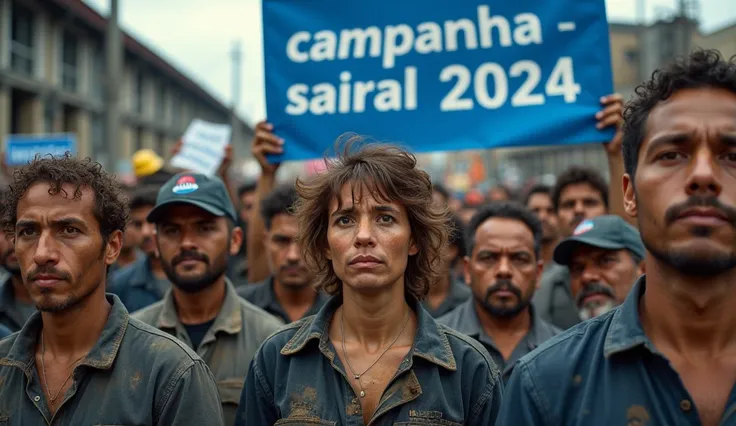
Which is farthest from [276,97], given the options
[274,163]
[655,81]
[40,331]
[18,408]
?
[655,81]

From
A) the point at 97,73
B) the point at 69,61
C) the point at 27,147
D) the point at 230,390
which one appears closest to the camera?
the point at 230,390

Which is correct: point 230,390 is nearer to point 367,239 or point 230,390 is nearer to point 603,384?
point 367,239

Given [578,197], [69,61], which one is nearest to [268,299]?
[578,197]

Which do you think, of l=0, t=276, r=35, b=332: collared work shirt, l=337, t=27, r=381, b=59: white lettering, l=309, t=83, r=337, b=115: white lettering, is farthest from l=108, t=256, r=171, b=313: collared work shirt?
l=337, t=27, r=381, b=59: white lettering

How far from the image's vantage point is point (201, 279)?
170 inches

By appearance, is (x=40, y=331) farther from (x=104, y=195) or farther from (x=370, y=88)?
(x=370, y=88)

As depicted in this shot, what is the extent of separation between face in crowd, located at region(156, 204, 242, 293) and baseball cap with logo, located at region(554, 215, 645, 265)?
6.93ft

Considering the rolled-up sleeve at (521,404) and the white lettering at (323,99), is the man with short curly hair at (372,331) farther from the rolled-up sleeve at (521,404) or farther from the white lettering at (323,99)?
the white lettering at (323,99)

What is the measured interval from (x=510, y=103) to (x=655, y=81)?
2712mm

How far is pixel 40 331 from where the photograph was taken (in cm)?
330

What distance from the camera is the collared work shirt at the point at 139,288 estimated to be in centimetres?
555

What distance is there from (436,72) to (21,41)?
71.2ft

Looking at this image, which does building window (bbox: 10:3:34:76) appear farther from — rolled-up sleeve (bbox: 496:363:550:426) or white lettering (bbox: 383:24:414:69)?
rolled-up sleeve (bbox: 496:363:550:426)

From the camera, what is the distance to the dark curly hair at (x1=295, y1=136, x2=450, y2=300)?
11.3 feet
